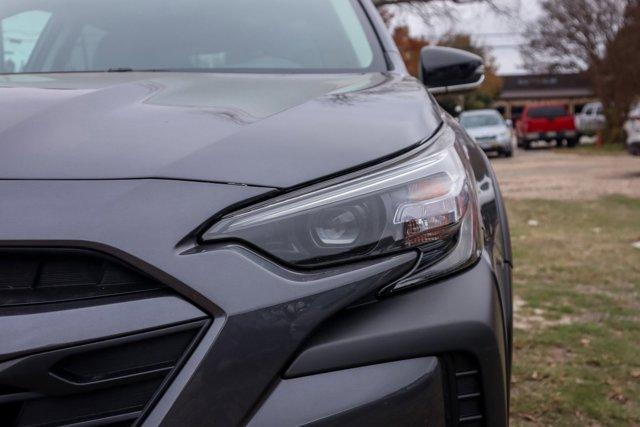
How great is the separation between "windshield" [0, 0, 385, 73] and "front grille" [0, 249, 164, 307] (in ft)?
3.66

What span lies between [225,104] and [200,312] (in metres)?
0.57

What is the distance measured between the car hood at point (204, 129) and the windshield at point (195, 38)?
0.51 m

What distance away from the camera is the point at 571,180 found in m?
12.7

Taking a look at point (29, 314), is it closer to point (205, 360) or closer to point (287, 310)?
point (205, 360)

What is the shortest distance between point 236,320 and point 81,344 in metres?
0.23

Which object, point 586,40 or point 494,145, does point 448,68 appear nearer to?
point 494,145

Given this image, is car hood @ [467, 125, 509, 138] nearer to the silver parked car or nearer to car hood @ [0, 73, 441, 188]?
the silver parked car

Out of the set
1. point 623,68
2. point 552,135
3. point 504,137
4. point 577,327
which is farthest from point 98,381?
point 552,135

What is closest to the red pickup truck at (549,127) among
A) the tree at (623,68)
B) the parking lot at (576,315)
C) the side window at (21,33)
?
the tree at (623,68)

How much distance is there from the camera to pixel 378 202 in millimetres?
1272

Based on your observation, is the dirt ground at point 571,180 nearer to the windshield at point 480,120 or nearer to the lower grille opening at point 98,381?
the windshield at point 480,120

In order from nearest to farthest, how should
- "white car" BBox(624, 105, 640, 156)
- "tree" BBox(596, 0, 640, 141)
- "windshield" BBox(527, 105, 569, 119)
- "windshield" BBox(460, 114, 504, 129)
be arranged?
"white car" BBox(624, 105, 640, 156)
"windshield" BBox(460, 114, 504, 129)
"tree" BBox(596, 0, 640, 141)
"windshield" BBox(527, 105, 569, 119)

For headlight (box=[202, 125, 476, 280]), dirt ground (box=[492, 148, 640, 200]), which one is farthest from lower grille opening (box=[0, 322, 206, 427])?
dirt ground (box=[492, 148, 640, 200])

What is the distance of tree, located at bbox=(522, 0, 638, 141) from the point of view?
25734mm
